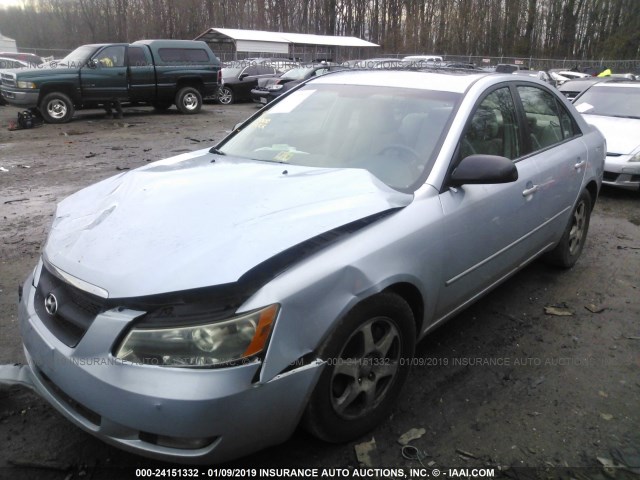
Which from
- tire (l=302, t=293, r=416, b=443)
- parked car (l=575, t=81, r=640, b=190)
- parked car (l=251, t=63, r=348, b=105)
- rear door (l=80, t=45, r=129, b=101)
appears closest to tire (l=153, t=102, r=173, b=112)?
rear door (l=80, t=45, r=129, b=101)

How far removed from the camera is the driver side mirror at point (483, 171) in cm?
270

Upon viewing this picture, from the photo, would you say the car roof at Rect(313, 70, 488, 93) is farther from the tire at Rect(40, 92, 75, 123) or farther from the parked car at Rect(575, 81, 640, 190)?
the tire at Rect(40, 92, 75, 123)

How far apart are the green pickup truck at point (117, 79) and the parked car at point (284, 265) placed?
11.7 metres

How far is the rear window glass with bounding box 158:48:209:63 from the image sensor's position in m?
15.2

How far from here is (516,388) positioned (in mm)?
2930

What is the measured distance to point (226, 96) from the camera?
19875 mm

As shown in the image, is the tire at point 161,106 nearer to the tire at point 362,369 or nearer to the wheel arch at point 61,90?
the wheel arch at point 61,90

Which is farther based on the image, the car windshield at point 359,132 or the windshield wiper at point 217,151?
the windshield wiper at point 217,151

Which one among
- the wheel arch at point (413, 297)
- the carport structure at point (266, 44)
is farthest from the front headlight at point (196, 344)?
the carport structure at point (266, 44)

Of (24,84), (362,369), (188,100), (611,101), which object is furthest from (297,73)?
(362,369)

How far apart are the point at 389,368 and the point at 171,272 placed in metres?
1.21

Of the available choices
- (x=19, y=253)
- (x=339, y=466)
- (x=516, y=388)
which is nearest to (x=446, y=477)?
(x=339, y=466)

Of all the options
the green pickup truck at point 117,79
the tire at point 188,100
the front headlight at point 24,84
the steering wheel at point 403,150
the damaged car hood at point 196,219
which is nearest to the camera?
the damaged car hood at point 196,219

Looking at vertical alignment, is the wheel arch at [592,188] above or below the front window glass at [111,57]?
below
